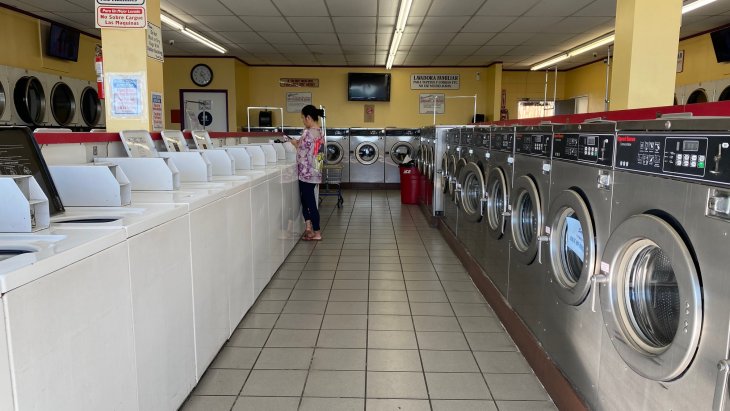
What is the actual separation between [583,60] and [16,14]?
10982mm

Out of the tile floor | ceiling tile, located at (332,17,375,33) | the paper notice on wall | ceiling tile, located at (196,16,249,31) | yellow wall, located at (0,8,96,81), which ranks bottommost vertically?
the tile floor

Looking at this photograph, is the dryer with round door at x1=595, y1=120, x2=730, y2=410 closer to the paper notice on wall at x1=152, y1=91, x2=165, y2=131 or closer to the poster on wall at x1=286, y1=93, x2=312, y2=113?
the paper notice on wall at x1=152, y1=91, x2=165, y2=131

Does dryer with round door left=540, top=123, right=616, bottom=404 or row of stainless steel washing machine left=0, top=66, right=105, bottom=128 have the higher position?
row of stainless steel washing machine left=0, top=66, right=105, bottom=128

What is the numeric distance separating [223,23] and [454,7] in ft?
12.0

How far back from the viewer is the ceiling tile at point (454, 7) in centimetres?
679

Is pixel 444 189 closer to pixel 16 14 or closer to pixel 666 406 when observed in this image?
pixel 666 406

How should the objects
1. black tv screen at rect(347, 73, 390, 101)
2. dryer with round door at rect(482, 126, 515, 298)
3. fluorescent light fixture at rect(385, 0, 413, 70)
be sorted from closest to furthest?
dryer with round door at rect(482, 126, 515, 298) → fluorescent light fixture at rect(385, 0, 413, 70) → black tv screen at rect(347, 73, 390, 101)

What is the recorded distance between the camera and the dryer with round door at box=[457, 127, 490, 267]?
4035mm

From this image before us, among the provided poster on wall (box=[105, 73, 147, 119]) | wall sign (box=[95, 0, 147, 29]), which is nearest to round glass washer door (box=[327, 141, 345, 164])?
poster on wall (box=[105, 73, 147, 119])

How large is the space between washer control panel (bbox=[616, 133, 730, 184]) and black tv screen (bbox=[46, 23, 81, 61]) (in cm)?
871

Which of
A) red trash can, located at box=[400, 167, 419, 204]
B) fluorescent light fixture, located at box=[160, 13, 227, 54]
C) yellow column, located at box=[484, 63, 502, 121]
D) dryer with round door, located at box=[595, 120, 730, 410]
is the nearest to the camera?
dryer with round door, located at box=[595, 120, 730, 410]

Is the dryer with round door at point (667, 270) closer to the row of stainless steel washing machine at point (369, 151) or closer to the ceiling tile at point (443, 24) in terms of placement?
the ceiling tile at point (443, 24)

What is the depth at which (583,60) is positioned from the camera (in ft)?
38.1

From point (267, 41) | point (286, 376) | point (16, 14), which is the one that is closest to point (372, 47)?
point (267, 41)
